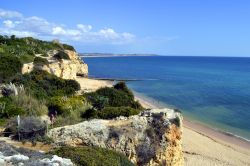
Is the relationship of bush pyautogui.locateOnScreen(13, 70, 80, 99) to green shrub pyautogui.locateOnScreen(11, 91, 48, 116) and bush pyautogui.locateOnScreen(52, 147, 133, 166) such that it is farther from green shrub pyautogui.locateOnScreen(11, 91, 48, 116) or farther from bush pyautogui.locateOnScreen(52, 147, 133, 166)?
bush pyautogui.locateOnScreen(52, 147, 133, 166)

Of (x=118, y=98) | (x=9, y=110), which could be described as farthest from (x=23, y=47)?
(x=9, y=110)

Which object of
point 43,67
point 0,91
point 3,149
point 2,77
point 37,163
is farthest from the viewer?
point 43,67

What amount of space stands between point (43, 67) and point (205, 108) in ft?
68.1

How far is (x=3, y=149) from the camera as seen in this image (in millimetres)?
10602

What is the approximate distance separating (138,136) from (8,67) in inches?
695

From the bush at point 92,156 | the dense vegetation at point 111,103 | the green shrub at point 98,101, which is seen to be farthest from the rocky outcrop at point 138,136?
the green shrub at point 98,101

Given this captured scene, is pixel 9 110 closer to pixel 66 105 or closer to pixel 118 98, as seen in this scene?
pixel 66 105

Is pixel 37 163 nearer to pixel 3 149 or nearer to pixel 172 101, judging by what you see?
pixel 3 149

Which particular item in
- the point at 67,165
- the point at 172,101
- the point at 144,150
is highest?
the point at 67,165

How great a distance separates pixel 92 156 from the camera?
11406 mm

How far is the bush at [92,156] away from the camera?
1094cm

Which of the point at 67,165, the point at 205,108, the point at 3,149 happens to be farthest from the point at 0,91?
the point at 205,108

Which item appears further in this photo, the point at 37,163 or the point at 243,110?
the point at 243,110

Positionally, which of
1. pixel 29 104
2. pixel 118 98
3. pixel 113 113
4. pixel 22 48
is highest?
pixel 22 48
